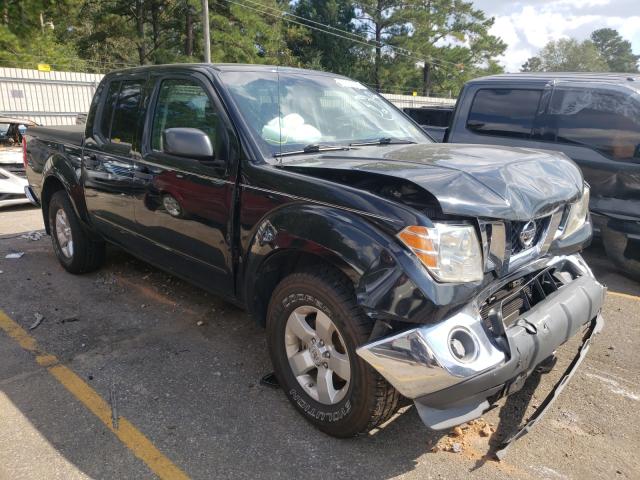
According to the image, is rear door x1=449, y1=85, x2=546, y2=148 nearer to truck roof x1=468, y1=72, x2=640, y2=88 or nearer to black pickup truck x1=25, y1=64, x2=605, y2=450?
truck roof x1=468, y1=72, x2=640, y2=88

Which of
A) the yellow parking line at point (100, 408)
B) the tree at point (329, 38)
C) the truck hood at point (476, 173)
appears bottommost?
the yellow parking line at point (100, 408)

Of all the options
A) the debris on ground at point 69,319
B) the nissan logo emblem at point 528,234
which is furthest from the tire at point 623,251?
the debris on ground at point 69,319

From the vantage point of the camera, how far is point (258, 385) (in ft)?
10.7

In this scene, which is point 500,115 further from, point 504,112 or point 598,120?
point 598,120

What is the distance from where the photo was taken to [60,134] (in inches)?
204

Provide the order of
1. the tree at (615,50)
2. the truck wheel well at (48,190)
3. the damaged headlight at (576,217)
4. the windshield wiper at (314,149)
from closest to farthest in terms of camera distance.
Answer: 1. the damaged headlight at (576,217)
2. the windshield wiper at (314,149)
3. the truck wheel well at (48,190)
4. the tree at (615,50)

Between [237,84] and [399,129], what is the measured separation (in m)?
1.29

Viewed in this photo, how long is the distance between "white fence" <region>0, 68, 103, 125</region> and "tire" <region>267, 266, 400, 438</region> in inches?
686

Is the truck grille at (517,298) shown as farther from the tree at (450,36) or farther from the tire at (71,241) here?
the tree at (450,36)

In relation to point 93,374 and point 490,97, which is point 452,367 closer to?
point 93,374

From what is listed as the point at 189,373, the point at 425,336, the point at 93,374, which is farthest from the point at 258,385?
the point at 425,336

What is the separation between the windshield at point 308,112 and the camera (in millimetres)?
3250

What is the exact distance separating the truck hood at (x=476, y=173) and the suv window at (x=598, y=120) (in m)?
2.27

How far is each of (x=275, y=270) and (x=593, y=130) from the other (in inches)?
154
